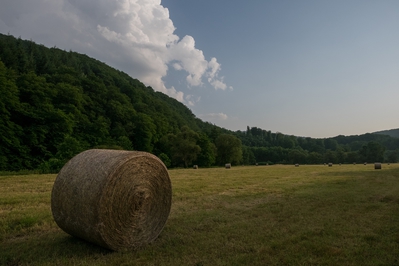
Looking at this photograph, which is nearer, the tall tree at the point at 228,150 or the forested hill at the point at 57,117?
the forested hill at the point at 57,117

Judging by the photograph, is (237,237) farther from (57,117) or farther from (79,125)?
(79,125)

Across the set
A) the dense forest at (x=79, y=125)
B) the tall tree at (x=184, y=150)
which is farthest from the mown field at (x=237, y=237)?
the tall tree at (x=184, y=150)

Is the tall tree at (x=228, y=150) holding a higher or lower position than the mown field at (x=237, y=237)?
higher

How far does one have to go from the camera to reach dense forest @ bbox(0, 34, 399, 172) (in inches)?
1358

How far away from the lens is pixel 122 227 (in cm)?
551

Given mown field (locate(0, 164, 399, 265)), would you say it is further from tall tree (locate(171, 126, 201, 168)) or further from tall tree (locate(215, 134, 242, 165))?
tall tree (locate(215, 134, 242, 165))

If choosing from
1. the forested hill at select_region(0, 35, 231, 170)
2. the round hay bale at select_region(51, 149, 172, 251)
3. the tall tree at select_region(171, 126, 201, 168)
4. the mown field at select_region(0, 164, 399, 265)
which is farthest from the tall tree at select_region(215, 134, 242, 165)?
the round hay bale at select_region(51, 149, 172, 251)

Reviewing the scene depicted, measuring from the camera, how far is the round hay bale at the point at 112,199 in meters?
5.19

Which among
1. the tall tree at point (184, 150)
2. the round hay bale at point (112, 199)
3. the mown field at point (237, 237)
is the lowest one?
the mown field at point (237, 237)

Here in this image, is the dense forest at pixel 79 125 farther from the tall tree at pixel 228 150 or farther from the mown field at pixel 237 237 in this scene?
the mown field at pixel 237 237

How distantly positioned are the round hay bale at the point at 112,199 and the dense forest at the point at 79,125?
21.9 metres

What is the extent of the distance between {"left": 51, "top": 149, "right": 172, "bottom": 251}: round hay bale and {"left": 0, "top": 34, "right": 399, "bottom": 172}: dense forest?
2191 cm

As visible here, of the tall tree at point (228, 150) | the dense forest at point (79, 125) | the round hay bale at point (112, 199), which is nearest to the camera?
the round hay bale at point (112, 199)

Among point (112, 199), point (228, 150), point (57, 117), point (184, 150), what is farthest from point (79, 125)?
point (112, 199)
